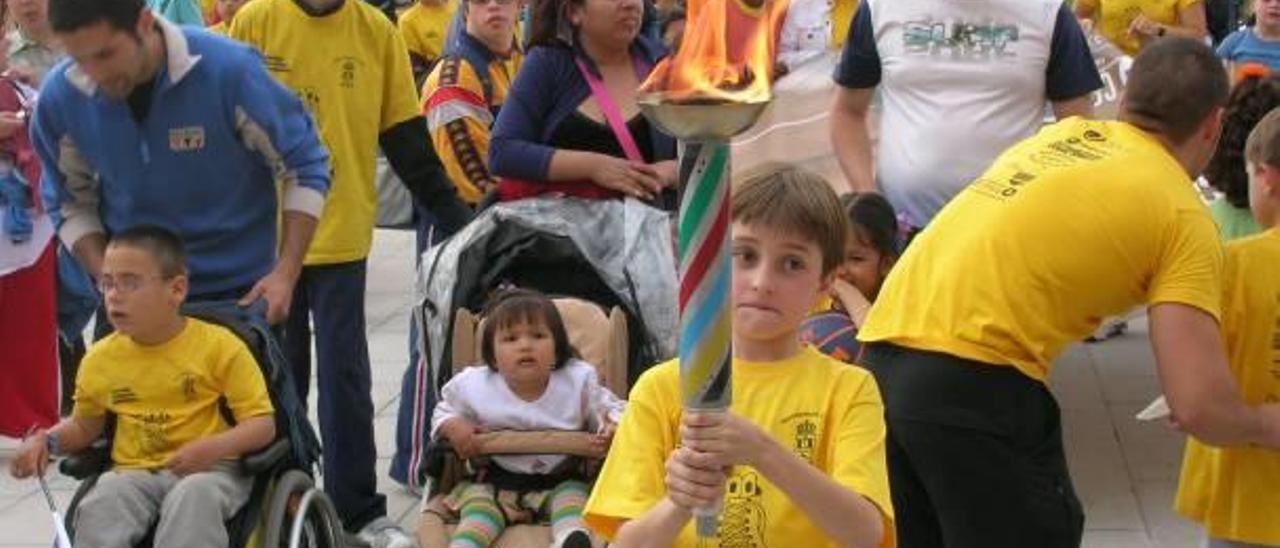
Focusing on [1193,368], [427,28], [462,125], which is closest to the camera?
[1193,368]

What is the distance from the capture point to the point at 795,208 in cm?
361

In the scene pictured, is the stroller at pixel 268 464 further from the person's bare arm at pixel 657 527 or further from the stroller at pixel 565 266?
the person's bare arm at pixel 657 527

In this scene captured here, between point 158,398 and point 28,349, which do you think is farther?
point 28,349

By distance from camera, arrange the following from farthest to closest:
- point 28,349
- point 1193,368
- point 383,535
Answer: point 28,349 < point 383,535 < point 1193,368

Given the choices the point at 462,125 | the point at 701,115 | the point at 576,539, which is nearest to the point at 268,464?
the point at 576,539

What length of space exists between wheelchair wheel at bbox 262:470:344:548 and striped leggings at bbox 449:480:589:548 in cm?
37

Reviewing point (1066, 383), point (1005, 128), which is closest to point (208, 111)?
point (1005, 128)

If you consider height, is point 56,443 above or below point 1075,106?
below

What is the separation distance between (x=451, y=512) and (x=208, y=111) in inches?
46.6

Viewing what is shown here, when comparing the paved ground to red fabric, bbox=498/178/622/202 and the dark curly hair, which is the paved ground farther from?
the dark curly hair

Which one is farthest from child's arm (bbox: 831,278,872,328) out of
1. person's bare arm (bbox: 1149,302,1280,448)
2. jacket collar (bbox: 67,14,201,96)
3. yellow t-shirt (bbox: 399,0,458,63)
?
yellow t-shirt (bbox: 399,0,458,63)

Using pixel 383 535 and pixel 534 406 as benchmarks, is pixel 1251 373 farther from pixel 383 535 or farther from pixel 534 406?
pixel 383 535

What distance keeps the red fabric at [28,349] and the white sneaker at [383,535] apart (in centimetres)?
205

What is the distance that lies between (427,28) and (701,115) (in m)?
9.07
